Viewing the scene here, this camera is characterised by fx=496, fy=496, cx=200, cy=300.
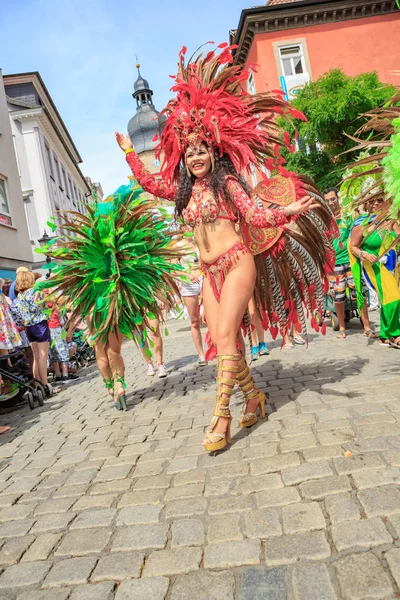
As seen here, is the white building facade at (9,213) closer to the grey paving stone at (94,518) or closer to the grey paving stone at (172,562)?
the grey paving stone at (94,518)

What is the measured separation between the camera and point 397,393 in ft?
12.5

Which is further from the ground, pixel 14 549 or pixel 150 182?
pixel 150 182

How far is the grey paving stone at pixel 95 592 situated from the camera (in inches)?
75.3

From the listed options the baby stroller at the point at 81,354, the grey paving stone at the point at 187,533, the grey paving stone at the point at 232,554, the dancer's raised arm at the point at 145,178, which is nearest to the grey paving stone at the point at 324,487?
the grey paving stone at the point at 232,554

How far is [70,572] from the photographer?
2127 millimetres

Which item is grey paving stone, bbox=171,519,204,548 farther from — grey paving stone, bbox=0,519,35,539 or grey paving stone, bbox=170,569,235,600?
grey paving stone, bbox=0,519,35,539

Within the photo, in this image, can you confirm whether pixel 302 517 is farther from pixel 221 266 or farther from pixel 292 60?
pixel 292 60

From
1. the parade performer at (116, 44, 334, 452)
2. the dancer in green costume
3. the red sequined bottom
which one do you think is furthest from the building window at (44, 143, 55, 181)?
the red sequined bottom

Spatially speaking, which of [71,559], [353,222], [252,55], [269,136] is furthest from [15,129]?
[71,559]

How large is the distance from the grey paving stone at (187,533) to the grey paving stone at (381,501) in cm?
74

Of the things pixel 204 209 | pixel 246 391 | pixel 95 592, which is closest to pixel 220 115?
pixel 204 209

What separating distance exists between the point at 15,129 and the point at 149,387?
22.4 m

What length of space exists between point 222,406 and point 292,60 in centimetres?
2715

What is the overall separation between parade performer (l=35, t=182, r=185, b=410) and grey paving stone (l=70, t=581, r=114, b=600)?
9.71ft
